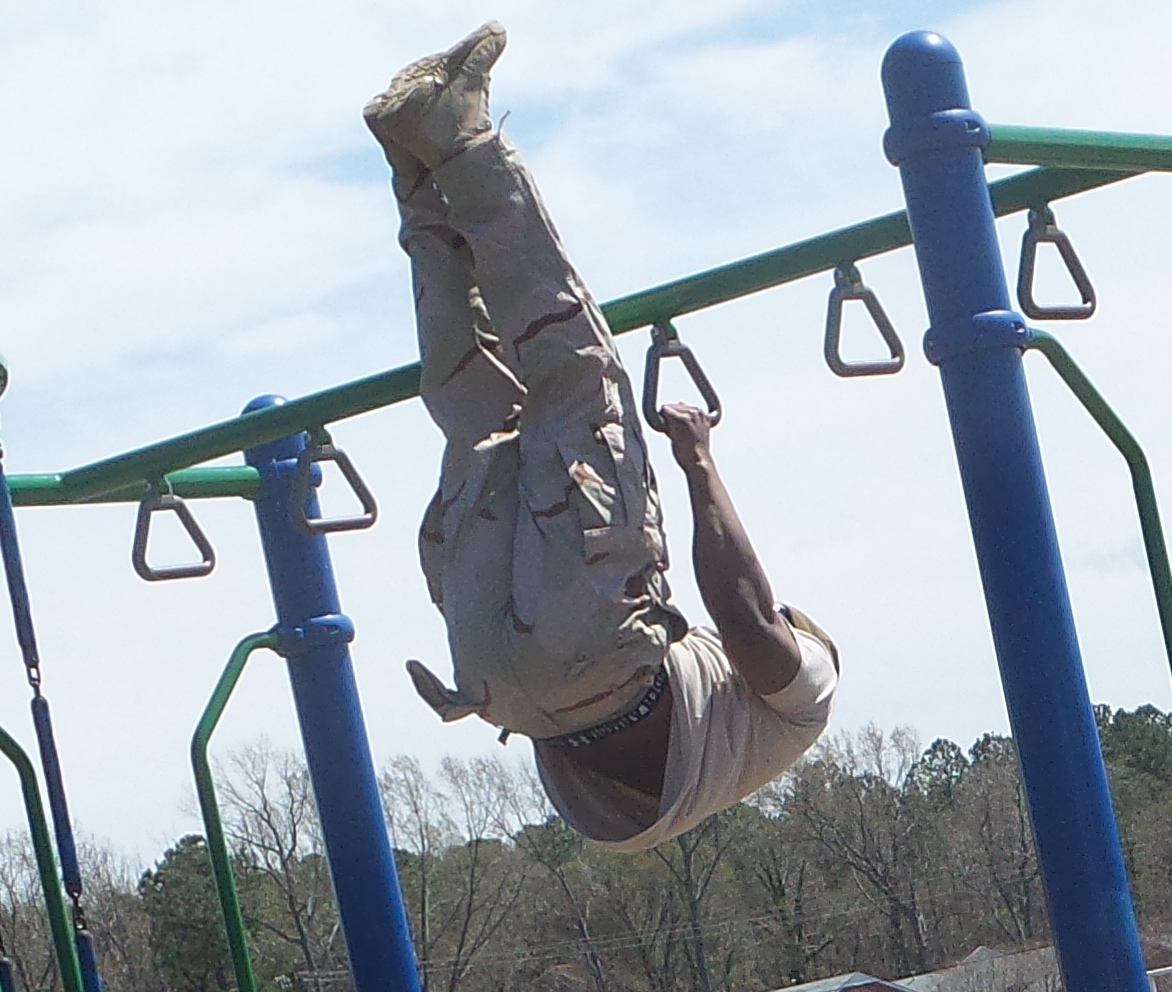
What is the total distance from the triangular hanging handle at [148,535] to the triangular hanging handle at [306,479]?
15 cm

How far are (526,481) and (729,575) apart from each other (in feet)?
1.07

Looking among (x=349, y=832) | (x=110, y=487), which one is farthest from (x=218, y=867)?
(x=110, y=487)

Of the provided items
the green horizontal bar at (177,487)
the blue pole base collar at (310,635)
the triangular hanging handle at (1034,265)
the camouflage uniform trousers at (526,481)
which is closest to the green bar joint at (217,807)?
the blue pole base collar at (310,635)

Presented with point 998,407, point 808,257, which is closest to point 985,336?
point 998,407

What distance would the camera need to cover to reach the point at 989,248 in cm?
233

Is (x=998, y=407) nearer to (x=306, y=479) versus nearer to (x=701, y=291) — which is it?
(x=701, y=291)

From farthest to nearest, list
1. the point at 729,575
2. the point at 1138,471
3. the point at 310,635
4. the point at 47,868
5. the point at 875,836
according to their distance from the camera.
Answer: the point at 875,836
the point at 310,635
the point at 47,868
the point at 1138,471
the point at 729,575

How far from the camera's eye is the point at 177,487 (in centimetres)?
341

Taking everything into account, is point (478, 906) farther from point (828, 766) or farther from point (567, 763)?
point (567, 763)

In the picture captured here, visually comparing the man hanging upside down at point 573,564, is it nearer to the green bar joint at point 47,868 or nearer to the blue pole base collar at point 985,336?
the blue pole base collar at point 985,336

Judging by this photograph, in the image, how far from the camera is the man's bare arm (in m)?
2.44

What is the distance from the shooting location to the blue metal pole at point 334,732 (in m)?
3.34

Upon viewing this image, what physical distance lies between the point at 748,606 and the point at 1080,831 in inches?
18.5

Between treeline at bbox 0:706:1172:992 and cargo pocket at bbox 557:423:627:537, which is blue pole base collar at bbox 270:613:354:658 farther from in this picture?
treeline at bbox 0:706:1172:992
